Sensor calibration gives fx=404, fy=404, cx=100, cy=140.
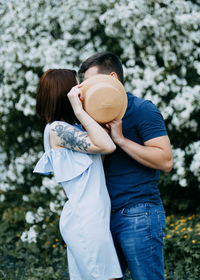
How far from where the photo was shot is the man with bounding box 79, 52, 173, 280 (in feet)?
6.41

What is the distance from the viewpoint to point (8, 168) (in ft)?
18.6

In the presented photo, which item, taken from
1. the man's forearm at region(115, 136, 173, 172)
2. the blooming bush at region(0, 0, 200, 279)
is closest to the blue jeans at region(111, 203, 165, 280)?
the man's forearm at region(115, 136, 173, 172)

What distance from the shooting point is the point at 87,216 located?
1944 millimetres

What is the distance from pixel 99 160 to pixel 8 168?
12.6 feet

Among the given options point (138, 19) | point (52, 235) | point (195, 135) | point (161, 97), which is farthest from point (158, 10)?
point (52, 235)

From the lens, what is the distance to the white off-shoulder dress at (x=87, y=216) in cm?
193

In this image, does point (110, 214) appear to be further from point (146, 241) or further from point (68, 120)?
point (68, 120)

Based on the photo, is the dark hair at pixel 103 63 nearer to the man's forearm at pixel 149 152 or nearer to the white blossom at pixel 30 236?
the man's forearm at pixel 149 152

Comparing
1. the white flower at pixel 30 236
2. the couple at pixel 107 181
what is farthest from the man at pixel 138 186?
the white flower at pixel 30 236

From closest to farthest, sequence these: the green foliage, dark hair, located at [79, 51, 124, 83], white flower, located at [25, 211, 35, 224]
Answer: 1. dark hair, located at [79, 51, 124, 83]
2. the green foliage
3. white flower, located at [25, 211, 35, 224]

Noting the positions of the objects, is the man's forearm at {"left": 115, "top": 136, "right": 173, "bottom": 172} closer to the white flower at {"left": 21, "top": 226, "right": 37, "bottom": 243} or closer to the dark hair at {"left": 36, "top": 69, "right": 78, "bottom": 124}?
the dark hair at {"left": 36, "top": 69, "right": 78, "bottom": 124}

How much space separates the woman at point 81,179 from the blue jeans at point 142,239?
0.24 feet

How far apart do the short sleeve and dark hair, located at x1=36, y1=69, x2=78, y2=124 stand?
1.22ft

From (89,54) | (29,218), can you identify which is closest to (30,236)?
(29,218)
